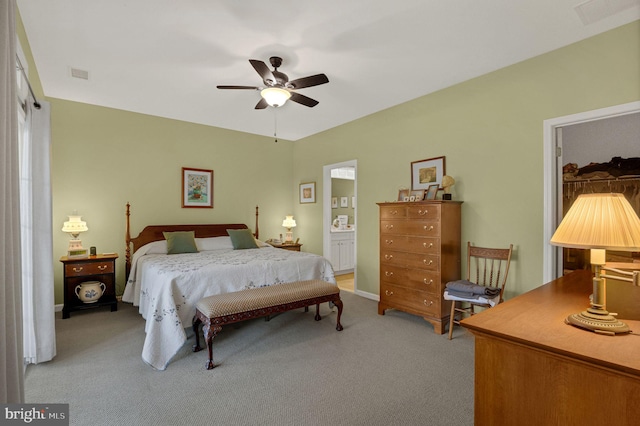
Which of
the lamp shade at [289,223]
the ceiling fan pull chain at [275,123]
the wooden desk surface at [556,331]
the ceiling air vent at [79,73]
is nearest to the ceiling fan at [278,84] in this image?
the ceiling fan pull chain at [275,123]

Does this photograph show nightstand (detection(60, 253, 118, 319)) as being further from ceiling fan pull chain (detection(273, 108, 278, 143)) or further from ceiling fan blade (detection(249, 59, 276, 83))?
ceiling fan blade (detection(249, 59, 276, 83))

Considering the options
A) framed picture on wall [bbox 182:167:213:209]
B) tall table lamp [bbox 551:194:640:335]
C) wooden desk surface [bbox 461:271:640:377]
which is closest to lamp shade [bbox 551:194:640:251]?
tall table lamp [bbox 551:194:640:335]

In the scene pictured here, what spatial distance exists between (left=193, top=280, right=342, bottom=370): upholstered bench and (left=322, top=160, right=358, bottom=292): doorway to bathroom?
1.86 m

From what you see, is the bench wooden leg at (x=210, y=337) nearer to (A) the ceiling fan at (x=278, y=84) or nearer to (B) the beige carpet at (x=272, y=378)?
(B) the beige carpet at (x=272, y=378)

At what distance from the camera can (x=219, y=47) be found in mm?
2887

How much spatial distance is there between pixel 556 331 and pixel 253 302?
232cm

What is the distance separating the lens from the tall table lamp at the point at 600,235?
3.83 ft

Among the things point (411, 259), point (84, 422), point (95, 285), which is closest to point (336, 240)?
point (411, 259)

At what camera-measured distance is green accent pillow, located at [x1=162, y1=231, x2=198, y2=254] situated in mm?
4371

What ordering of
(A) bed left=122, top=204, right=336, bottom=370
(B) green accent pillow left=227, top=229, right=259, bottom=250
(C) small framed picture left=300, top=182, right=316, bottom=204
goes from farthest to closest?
(C) small framed picture left=300, top=182, right=316, bottom=204
(B) green accent pillow left=227, top=229, right=259, bottom=250
(A) bed left=122, top=204, right=336, bottom=370

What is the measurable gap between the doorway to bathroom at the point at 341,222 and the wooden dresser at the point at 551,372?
12.5 ft

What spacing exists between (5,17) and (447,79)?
146 inches

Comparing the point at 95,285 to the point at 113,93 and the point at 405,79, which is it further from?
the point at 405,79

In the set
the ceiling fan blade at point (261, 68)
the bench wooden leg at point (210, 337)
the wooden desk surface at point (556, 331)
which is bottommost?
the bench wooden leg at point (210, 337)
